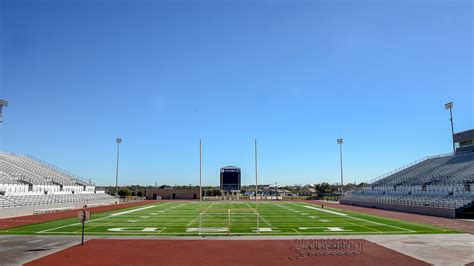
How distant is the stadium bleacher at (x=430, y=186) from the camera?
39.7 m

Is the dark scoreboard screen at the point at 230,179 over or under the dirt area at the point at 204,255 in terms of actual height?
over

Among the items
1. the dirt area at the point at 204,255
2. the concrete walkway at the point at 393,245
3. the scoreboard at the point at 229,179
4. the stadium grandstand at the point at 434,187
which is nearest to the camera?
the dirt area at the point at 204,255

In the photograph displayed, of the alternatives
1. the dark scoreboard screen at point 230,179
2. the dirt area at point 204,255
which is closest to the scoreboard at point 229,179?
the dark scoreboard screen at point 230,179

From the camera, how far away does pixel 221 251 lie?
16594 mm

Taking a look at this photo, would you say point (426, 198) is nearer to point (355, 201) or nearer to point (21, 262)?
point (355, 201)

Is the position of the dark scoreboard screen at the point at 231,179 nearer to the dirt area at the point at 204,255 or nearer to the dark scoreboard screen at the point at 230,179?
the dark scoreboard screen at the point at 230,179

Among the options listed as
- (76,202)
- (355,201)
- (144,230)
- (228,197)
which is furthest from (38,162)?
(355,201)

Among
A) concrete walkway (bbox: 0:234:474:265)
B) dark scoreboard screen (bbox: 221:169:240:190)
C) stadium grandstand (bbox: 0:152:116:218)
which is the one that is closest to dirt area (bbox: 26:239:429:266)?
concrete walkway (bbox: 0:234:474:265)

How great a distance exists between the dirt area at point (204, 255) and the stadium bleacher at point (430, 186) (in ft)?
79.3

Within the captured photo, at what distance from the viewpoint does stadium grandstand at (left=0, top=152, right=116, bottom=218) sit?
37.7 meters

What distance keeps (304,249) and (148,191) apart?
7466 centimetres

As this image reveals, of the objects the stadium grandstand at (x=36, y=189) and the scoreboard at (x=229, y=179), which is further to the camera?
the scoreboard at (x=229, y=179)

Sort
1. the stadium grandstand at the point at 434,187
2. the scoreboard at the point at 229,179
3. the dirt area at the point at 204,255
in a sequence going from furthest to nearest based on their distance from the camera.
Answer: the scoreboard at the point at 229,179 < the stadium grandstand at the point at 434,187 < the dirt area at the point at 204,255

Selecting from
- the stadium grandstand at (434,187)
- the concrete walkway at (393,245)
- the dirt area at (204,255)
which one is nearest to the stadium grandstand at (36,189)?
the concrete walkway at (393,245)
